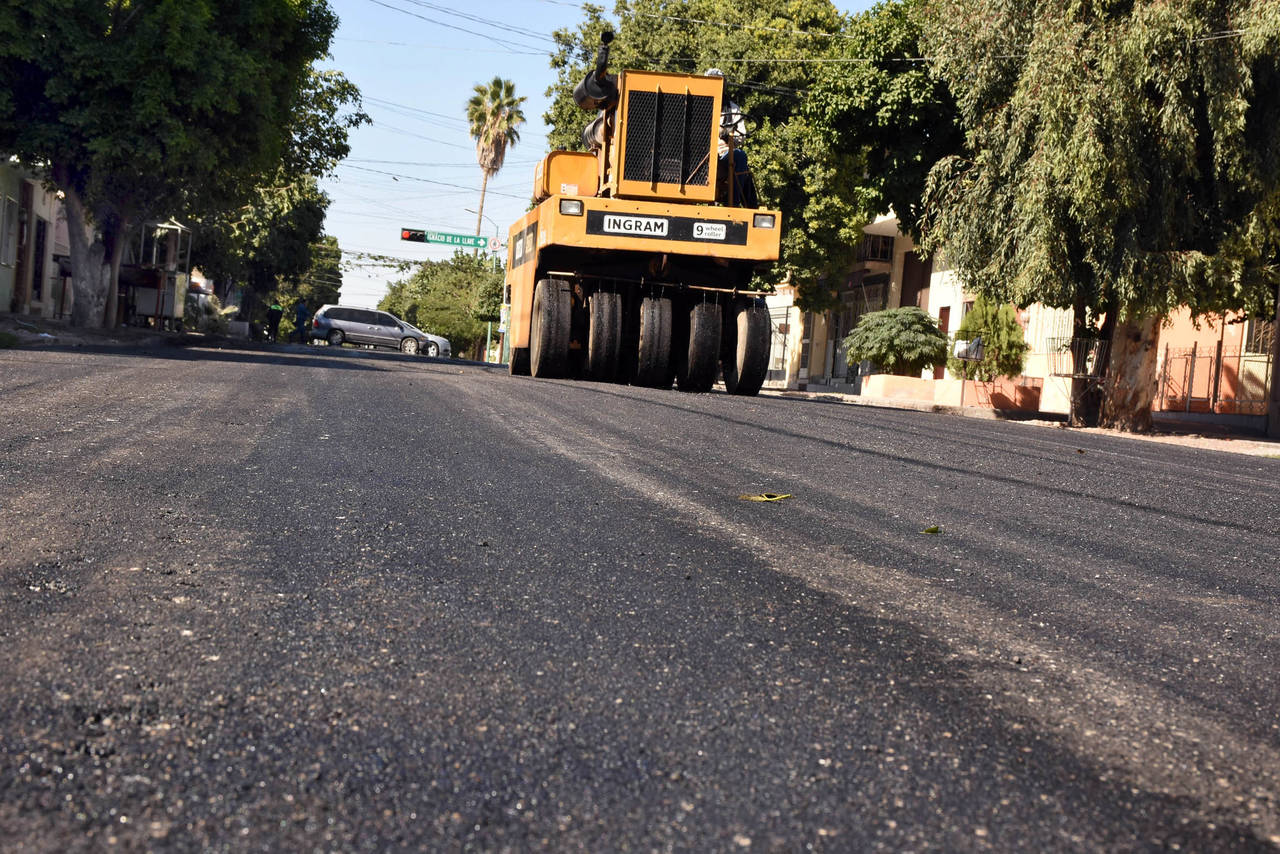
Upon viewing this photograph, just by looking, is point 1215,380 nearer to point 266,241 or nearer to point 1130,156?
point 1130,156

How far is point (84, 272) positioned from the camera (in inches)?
879

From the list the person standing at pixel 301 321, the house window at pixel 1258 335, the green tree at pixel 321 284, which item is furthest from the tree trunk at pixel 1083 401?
the green tree at pixel 321 284

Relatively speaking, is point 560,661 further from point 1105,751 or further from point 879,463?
point 879,463

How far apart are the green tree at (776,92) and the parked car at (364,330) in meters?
10.6

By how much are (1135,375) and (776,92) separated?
56.7ft

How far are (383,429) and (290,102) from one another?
20.6 m

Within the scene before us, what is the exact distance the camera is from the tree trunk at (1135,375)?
57.3 feet

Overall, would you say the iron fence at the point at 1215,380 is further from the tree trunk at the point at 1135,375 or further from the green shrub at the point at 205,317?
the green shrub at the point at 205,317

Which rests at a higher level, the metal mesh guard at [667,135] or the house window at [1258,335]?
the metal mesh guard at [667,135]

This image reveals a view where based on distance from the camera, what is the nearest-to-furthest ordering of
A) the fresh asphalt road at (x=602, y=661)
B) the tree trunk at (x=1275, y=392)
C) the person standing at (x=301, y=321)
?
1. the fresh asphalt road at (x=602, y=661)
2. the tree trunk at (x=1275, y=392)
3. the person standing at (x=301, y=321)

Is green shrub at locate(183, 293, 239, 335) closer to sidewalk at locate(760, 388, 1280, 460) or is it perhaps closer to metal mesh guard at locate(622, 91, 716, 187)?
sidewalk at locate(760, 388, 1280, 460)

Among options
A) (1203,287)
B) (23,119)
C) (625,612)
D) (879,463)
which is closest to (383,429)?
(879,463)

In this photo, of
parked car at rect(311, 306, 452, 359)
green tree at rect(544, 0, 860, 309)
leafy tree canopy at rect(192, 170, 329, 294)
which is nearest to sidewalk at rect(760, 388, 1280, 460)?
green tree at rect(544, 0, 860, 309)


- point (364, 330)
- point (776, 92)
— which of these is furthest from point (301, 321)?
point (776, 92)
